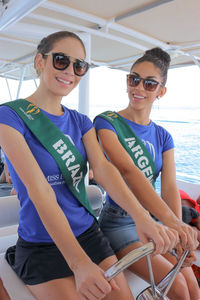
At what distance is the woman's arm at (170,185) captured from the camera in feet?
5.25

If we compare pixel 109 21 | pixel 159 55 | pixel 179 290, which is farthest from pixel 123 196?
pixel 109 21

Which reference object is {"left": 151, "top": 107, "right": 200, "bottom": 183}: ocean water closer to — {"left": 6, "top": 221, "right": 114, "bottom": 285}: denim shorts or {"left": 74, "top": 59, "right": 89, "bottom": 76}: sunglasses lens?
{"left": 74, "top": 59, "right": 89, "bottom": 76}: sunglasses lens

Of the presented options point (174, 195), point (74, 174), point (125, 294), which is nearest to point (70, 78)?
point (74, 174)

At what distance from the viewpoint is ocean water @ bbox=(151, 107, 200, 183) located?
987 centimetres

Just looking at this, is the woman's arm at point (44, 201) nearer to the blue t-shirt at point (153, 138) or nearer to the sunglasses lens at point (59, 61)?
the sunglasses lens at point (59, 61)

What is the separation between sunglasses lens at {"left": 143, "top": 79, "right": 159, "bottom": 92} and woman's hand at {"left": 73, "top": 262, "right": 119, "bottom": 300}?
108cm

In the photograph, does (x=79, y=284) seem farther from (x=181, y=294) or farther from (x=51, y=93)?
(x=51, y=93)

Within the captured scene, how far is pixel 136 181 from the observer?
1336 mm

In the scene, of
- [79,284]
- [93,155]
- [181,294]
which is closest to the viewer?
[79,284]

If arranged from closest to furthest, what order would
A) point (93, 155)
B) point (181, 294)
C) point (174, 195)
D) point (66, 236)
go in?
point (66, 236), point (181, 294), point (93, 155), point (174, 195)

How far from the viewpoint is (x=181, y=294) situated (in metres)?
1.25

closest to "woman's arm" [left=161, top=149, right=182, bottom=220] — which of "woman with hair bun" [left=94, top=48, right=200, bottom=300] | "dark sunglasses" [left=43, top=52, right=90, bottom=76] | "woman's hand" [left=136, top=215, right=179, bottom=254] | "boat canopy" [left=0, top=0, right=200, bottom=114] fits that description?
"woman with hair bun" [left=94, top=48, right=200, bottom=300]

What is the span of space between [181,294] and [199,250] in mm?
850

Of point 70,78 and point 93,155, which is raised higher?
point 70,78
